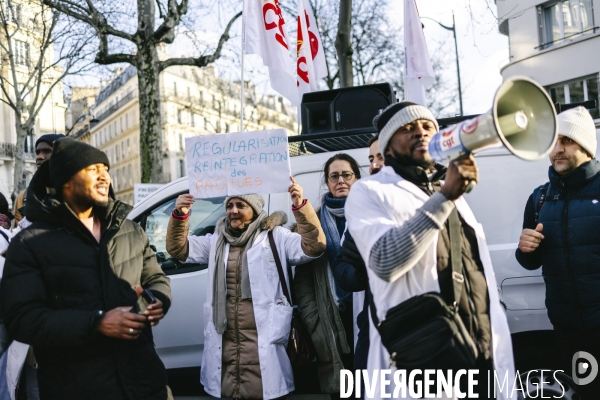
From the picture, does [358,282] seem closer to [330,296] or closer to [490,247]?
[330,296]

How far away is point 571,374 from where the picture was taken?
349 cm

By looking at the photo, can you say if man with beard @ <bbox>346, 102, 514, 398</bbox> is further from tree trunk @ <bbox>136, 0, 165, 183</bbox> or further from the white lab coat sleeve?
tree trunk @ <bbox>136, 0, 165, 183</bbox>

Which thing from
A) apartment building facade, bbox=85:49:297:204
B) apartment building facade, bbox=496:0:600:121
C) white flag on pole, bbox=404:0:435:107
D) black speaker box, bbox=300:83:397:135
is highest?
apartment building facade, bbox=85:49:297:204

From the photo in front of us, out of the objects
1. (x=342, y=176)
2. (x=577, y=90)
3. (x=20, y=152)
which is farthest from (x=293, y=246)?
(x=20, y=152)

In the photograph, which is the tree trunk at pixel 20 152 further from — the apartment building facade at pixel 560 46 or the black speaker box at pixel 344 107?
the black speaker box at pixel 344 107

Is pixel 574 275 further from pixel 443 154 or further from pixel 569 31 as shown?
pixel 569 31

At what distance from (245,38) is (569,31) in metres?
16.2

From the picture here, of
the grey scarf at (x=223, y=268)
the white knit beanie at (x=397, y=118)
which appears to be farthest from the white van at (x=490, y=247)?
the white knit beanie at (x=397, y=118)

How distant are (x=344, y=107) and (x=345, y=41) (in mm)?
4412

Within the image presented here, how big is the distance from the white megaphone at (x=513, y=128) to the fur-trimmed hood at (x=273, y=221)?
186 cm

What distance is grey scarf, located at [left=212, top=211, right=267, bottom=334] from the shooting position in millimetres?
3666

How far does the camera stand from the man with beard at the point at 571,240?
10.2ft

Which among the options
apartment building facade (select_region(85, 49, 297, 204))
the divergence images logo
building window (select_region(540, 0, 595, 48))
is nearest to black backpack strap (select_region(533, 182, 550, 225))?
the divergence images logo

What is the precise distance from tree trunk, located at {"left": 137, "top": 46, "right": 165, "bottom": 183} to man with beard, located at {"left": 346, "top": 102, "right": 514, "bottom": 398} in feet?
35.5
